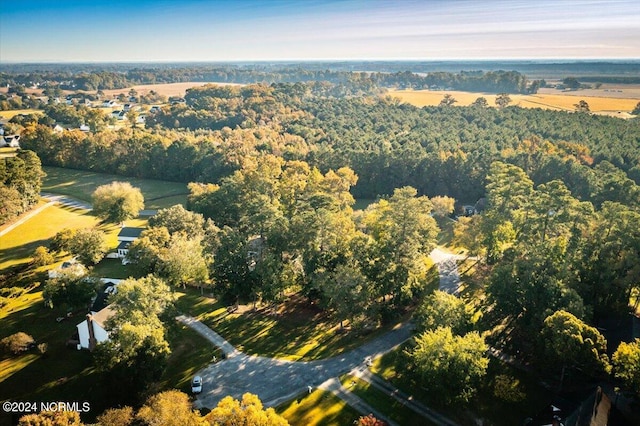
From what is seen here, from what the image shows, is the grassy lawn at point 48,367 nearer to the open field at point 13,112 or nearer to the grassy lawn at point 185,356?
the grassy lawn at point 185,356

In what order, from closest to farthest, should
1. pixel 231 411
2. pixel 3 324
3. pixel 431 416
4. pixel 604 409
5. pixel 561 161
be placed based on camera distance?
pixel 231 411 < pixel 604 409 < pixel 431 416 < pixel 3 324 < pixel 561 161

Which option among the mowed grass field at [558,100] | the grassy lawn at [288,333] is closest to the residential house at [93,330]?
the grassy lawn at [288,333]

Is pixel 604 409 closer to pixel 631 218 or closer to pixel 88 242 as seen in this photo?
pixel 631 218

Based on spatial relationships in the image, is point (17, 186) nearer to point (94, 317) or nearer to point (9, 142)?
point (9, 142)

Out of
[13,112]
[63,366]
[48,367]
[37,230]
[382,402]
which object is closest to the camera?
[382,402]

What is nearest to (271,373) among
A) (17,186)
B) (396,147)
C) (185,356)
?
(185,356)

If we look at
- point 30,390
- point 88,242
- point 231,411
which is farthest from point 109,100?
point 231,411
